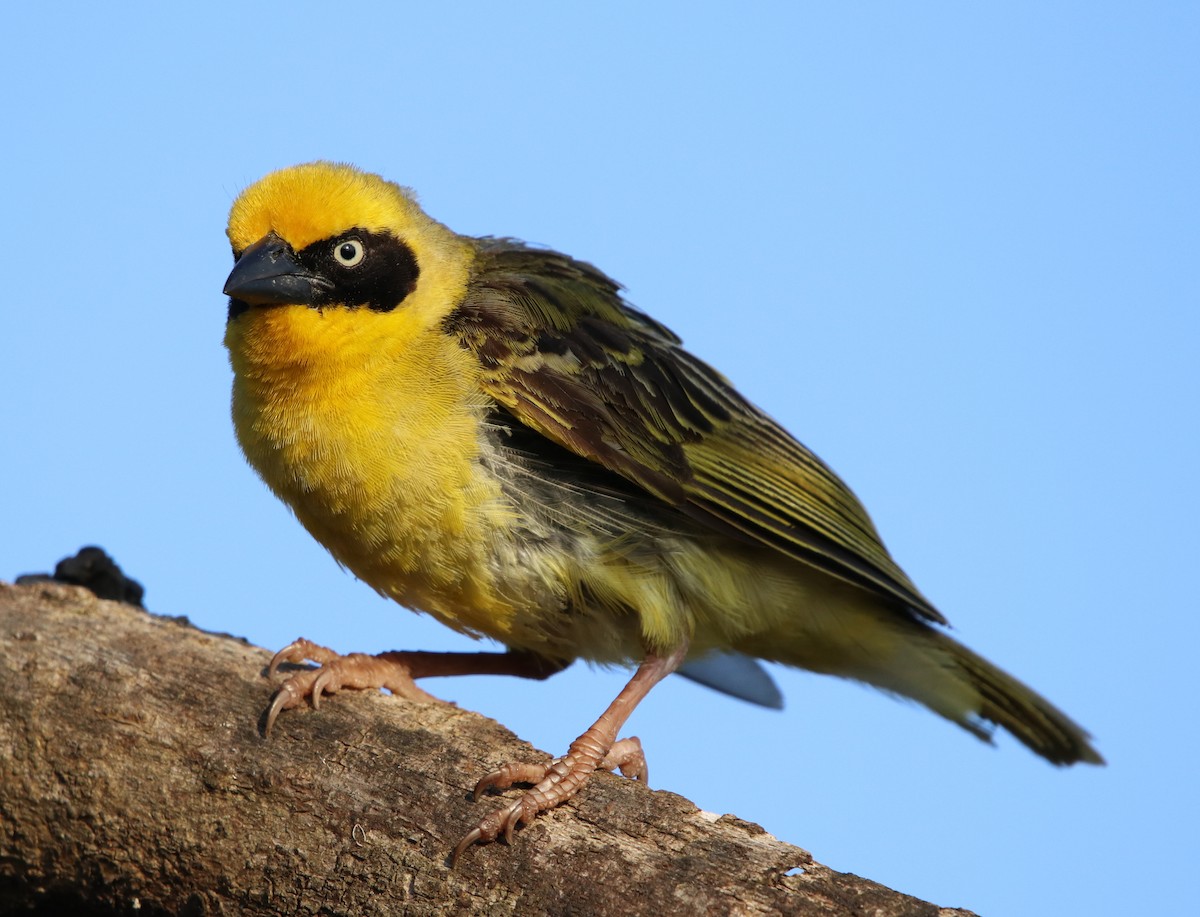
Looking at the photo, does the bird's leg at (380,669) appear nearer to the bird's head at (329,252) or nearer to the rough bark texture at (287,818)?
the rough bark texture at (287,818)

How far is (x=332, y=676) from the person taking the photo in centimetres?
493

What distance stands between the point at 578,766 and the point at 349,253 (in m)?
2.24

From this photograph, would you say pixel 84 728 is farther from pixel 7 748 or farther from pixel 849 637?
pixel 849 637

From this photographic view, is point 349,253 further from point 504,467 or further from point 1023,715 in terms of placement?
point 1023,715

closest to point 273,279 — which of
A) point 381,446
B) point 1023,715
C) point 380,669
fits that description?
point 381,446

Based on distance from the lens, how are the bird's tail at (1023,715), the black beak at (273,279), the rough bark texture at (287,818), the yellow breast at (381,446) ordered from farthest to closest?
the bird's tail at (1023,715)
the black beak at (273,279)
the yellow breast at (381,446)
the rough bark texture at (287,818)

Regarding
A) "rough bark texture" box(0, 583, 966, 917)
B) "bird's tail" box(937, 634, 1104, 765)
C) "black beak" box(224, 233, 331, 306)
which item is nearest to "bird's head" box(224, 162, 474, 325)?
"black beak" box(224, 233, 331, 306)

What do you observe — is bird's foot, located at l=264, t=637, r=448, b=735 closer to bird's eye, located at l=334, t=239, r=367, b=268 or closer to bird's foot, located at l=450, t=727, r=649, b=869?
bird's foot, located at l=450, t=727, r=649, b=869

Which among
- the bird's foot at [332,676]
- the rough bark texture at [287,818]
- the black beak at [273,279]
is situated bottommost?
the rough bark texture at [287,818]

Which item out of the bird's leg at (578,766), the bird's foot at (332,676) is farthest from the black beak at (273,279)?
the bird's leg at (578,766)

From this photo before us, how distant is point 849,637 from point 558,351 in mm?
1955

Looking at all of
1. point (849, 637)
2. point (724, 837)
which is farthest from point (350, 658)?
point (849, 637)

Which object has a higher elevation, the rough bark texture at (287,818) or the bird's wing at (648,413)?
the bird's wing at (648,413)

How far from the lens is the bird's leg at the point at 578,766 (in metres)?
4.10
